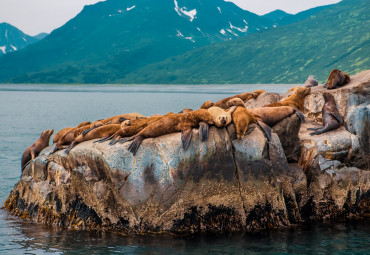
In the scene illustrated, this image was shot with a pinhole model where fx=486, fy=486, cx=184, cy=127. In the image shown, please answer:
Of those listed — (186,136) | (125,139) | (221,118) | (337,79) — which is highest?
(337,79)

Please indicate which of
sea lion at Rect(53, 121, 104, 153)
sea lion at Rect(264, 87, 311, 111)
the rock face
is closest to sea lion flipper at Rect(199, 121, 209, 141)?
the rock face

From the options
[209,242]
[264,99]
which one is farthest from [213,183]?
[264,99]

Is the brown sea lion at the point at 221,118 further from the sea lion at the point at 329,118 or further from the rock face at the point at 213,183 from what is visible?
the sea lion at the point at 329,118

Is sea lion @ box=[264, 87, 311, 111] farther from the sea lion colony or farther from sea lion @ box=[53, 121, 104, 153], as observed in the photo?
sea lion @ box=[53, 121, 104, 153]

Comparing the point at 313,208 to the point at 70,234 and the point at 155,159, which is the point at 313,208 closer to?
the point at 155,159

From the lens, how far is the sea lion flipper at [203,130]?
515 inches

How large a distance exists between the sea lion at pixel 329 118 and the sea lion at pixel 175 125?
3.71 meters

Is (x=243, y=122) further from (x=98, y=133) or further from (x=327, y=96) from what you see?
(x=98, y=133)

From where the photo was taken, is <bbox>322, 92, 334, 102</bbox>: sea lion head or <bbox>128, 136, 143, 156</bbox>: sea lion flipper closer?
<bbox>128, 136, 143, 156</bbox>: sea lion flipper

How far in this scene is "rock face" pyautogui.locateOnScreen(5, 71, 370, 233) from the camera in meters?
12.9

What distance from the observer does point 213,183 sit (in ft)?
42.6

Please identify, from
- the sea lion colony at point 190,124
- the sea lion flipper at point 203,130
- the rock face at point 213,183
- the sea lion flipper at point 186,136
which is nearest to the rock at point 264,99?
the sea lion colony at point 190,124

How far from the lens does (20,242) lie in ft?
41.4

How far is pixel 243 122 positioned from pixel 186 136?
5.41 feet
